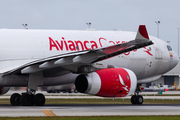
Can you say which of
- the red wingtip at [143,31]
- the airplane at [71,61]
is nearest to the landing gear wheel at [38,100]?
the airplane at [71,61]

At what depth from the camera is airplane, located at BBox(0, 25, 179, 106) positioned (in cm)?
2130

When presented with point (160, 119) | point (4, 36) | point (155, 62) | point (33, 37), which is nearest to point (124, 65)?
point (155, 62)

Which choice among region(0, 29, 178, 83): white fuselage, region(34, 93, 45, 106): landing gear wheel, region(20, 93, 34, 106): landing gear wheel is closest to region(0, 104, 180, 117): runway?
region(20, 93, 34, 106): landing gear wheel

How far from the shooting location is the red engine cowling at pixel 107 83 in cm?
2288

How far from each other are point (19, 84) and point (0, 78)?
1.51 m

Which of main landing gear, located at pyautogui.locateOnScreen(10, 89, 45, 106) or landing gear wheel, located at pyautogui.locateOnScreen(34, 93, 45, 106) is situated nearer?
main landing gear, located at pyautogui.locateOnScreen(10, 89, 45, 106)

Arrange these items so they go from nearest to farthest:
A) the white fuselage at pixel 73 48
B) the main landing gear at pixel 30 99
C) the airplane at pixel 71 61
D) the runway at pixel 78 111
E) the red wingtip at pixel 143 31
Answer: the runway at pixel 78 111 < the red wingtip at pixel 143 31 < the airplane at pixel 71 61 < the white fuselage at pixel 73 48 < the main landing gear at pixel 30 99

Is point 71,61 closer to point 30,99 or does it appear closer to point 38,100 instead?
point 38,100

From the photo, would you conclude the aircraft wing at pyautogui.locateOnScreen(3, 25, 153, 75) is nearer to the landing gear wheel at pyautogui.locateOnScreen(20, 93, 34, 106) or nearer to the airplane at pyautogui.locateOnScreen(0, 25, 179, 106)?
the airplane at pyautogui.locateOnScreen(0, 25, 179, 106)

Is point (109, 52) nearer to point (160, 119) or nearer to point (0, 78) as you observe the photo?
point (160, 119)

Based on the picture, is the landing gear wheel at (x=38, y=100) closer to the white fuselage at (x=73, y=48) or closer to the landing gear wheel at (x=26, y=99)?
the landing gear wheel at (x=26, y=99)

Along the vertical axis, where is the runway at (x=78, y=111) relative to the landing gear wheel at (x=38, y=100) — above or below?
below

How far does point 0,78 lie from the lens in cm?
2364

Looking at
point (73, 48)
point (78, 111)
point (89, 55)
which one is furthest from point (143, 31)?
point (73, 48)
